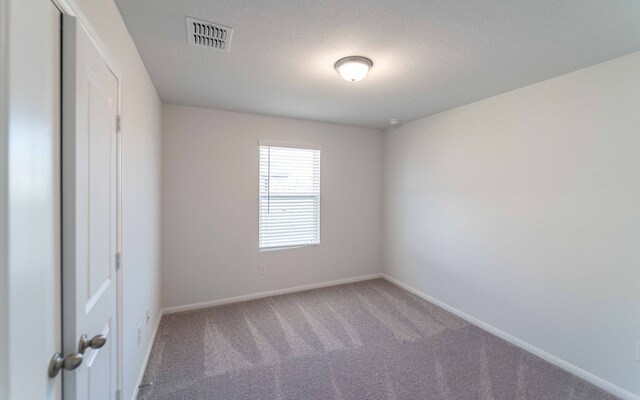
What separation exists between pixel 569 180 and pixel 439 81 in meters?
1.37

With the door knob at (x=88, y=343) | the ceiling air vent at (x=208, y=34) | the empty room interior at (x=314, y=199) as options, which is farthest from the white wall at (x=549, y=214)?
the door knob at (x=88, y=343)

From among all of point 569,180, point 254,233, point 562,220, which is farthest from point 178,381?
point 569,180

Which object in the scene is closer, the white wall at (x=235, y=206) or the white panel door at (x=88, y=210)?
the white panel door at (x=88, y=210)

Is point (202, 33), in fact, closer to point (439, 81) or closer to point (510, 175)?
point (439, 81)

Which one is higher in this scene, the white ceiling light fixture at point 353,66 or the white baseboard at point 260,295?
the white ceiling light fixture at point 353,66

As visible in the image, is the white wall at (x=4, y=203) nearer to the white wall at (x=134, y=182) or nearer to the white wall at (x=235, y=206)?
the white wall at (x=134, y=182)

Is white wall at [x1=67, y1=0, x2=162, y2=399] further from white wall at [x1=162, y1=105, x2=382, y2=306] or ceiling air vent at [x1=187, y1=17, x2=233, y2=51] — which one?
white wall at [x1=162, y1=105, x2=382, y2=306]

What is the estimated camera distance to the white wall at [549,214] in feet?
6.51

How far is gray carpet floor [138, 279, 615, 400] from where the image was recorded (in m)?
2.00

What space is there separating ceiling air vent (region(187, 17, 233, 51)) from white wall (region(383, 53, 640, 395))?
2.65 meters

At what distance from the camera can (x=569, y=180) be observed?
2.26 metres

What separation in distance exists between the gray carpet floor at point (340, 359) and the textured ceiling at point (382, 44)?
2467 millimetres

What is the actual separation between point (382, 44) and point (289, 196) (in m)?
2.37

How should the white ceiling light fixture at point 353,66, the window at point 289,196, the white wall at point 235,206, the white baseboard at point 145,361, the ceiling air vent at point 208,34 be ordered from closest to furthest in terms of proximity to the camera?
1. the ceiling air vent at point 208,34
2. the white baseboard at point 145,361
3. the white ceiling light fixture at point 353,66
4. the white wall at point 235,206
5. the window at point 289,196
